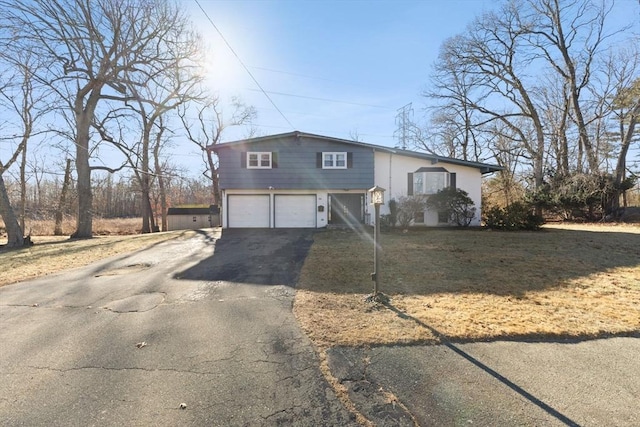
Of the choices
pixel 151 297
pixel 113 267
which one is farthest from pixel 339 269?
pixel 113 267

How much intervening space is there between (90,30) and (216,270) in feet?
52.6

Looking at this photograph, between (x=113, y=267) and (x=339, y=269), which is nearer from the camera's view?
(x=339, y=269)

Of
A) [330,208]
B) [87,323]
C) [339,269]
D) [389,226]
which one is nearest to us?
[87,323]

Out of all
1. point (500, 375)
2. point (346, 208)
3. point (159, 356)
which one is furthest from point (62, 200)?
point (500, 375)

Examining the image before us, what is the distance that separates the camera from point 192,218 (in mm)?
26594

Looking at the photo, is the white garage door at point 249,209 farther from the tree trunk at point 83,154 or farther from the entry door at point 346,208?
the tree trunk at point 83,154

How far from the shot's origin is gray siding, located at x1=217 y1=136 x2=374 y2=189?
52.9 ft

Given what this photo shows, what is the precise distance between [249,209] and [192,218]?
12232mm

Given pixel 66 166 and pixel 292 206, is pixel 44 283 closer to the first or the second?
pixel 292 206

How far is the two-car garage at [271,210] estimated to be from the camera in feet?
54.2

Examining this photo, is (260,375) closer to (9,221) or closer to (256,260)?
(256,260)

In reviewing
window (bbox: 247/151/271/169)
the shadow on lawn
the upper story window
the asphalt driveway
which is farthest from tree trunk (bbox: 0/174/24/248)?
the upper story window

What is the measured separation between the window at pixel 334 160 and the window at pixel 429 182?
152 inches

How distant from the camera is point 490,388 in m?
2.78
